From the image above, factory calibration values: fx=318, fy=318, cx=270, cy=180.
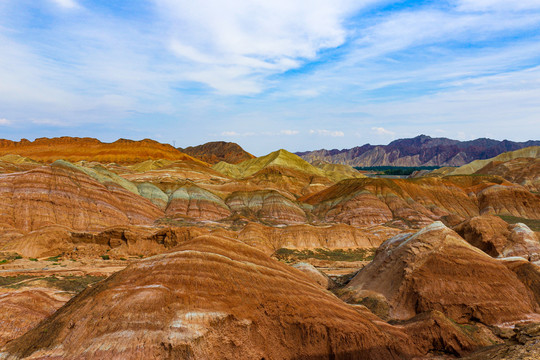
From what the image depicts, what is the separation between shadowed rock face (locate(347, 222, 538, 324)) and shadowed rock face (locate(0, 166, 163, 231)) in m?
41.9

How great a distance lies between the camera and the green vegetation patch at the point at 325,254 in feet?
144

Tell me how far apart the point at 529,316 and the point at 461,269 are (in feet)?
13.2

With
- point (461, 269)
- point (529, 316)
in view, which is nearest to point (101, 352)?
point (461, 269)

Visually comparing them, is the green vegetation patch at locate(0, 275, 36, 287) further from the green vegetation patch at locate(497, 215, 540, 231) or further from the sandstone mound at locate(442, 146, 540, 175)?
the sandstone mound at locate(442, 146, 540, 175)

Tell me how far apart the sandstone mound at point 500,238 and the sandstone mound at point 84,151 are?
136861 mm

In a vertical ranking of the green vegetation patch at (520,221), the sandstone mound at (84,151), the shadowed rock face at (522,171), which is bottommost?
the green vegetation patch at (520,221)

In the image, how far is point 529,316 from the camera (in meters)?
18.0

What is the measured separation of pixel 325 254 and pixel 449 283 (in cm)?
2863

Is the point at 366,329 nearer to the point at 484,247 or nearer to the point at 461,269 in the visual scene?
the point at 461,269

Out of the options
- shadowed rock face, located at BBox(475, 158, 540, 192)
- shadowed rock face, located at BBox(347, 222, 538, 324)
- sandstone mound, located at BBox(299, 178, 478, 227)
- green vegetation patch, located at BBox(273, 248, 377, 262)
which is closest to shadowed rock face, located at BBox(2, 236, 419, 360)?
shadowed rock face, located at BBox(347, 222, 538, 324)

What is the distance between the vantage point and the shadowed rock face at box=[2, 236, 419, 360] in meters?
9.76

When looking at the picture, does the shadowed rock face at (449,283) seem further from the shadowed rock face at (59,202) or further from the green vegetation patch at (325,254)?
the shadowed rock face at (59,202)

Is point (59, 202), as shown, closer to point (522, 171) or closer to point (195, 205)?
point (195, 205)

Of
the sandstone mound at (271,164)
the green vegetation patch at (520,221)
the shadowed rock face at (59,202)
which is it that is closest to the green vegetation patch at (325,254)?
the shadowed rock face at (59,202)
